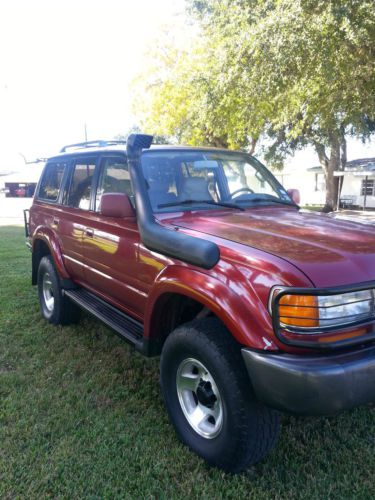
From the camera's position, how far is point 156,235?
108 inches

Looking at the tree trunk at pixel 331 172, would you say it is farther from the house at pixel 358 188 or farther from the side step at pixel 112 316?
the side step at pixel 112 316

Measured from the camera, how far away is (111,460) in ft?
8.55

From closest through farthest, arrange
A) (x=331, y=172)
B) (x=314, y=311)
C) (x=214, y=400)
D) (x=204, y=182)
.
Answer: (x=314, y=311) → (x=214, y=400) → (x=204, y=182) → (x=331, y=172)

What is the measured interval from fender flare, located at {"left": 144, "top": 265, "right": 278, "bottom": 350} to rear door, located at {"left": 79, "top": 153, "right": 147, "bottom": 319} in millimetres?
550

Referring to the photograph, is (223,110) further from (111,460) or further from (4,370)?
(111,460)

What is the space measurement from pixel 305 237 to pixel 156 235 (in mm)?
931

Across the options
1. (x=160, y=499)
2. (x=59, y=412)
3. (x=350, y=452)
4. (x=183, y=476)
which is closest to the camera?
(x=160, y=499)

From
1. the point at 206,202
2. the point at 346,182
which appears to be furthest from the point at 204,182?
the point at 346,182

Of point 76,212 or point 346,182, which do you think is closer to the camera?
point 76,212

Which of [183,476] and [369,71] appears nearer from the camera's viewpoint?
[183,476]

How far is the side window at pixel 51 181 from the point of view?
4.87 meters

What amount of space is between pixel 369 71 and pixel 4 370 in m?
9.58

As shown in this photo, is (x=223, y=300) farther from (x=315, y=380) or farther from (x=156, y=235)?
(x=156, y=235)

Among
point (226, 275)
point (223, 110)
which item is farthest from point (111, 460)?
point (223, 110)
